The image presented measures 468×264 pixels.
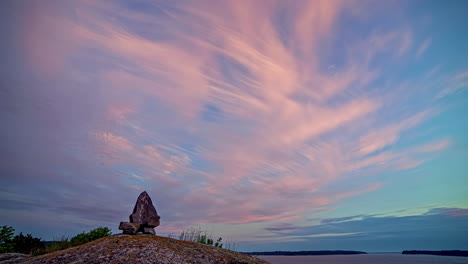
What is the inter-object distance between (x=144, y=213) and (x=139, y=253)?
5.13 m

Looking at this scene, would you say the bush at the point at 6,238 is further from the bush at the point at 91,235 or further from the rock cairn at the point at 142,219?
the rock cairn at the point at 142,219

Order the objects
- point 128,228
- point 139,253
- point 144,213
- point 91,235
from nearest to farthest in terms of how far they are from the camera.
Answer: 1. point 139,253
2. point 128,228
3. point 144,213
4. point 91,235

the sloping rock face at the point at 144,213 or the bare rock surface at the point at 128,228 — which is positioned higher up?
the sloping rock face at the point at 144,213

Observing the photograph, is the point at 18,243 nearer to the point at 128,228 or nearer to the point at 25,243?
→ the point at 25,243

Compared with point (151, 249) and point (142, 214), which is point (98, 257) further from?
point (142, 214)

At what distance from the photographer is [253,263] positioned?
51.4 feet

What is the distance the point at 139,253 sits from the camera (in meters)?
12.6

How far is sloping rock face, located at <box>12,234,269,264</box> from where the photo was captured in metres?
12.2

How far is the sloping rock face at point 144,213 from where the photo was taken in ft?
56.4

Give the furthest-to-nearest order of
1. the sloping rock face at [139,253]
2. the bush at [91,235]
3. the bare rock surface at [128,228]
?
the bush at [91,235] < the bare rock surface at [128,228] < the sloping rock face at [139,253]

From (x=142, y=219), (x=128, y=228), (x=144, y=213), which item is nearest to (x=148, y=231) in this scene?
(x=142, y=219)

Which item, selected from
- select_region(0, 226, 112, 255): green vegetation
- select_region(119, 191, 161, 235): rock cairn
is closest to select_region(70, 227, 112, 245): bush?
select_region(0, 226, 112, 255): green vegetation

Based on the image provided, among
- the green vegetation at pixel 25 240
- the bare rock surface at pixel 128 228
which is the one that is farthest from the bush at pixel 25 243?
the bare rock surface at pixel 128 228

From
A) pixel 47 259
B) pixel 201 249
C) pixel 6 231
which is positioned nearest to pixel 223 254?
pixel 201 249
